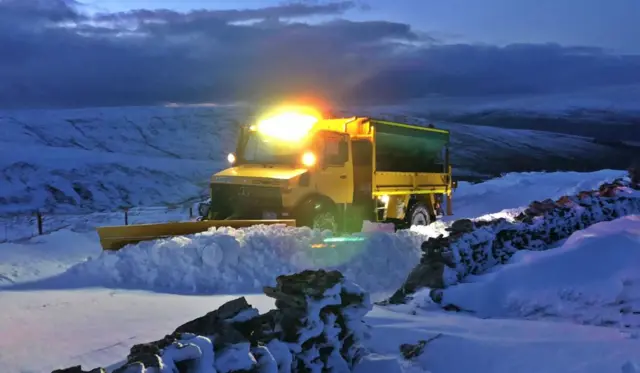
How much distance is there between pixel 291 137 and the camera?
42.4ft

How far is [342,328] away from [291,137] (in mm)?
9125

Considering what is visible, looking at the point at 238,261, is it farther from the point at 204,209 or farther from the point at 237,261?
the point at 204,209

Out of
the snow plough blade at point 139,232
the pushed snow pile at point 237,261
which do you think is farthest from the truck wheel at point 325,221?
the snow plough blade at point 139,232

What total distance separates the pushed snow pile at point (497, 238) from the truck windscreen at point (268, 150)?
472cm

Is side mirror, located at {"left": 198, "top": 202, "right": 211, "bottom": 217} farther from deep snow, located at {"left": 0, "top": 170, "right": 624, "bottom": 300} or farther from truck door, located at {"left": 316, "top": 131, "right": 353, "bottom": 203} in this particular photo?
deep snow, located at {"left": 0, "top": 170, "right": 624, "bottom": 300}

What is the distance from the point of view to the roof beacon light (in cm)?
1293

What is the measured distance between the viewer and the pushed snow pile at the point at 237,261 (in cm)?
864

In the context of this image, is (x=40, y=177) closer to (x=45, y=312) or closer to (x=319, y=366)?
(x=45, y=312)

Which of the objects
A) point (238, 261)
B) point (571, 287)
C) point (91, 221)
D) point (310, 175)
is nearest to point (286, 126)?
point (310, 175)

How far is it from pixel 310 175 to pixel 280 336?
8.89 meters

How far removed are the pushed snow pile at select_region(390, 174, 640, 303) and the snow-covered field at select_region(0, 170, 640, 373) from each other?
378 mm

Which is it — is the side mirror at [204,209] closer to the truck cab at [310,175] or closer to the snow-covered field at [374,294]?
the truck cab at [310,175]

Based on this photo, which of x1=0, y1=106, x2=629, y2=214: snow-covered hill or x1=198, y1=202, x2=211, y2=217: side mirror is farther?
x1=0, y1=106, x2=629, y2=214: snow-covered hill

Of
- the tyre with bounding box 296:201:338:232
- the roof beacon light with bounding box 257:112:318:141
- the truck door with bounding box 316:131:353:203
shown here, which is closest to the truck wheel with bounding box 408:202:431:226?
the truck door with bounding box 316:131:353:203
